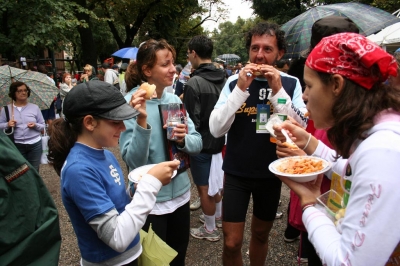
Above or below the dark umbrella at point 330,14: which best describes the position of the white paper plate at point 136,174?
below

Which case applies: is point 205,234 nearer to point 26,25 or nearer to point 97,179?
point 97,179

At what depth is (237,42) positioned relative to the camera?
76000mm

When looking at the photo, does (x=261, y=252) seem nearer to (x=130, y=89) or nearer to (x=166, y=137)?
(x=166, y=137)

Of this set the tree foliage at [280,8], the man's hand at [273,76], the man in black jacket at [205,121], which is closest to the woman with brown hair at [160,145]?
the man's hand at [273,76]

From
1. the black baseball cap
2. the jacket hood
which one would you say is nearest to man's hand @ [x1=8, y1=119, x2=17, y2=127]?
the jacket hood

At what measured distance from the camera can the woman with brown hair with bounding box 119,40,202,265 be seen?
7.41 feet

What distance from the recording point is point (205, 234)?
3.87 metres

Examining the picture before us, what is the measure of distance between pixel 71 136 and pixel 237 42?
78.4m

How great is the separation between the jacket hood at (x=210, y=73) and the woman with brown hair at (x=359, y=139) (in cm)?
266

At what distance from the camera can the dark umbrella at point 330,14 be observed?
17.0 feet

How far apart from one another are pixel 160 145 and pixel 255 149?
81cm

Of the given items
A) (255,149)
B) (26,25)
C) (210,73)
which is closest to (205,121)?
→ (210,73)

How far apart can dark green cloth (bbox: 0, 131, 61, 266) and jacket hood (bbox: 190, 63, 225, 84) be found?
8.93ft

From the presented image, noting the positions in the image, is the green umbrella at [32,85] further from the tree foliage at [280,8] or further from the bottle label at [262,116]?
the tree foliage at [280,8]
